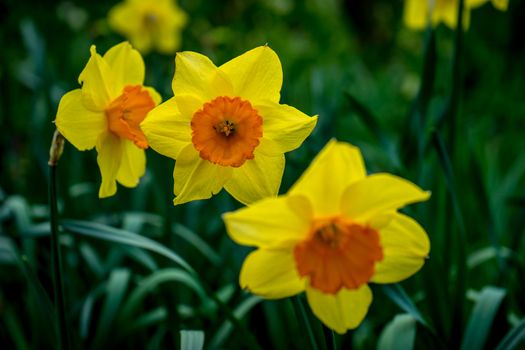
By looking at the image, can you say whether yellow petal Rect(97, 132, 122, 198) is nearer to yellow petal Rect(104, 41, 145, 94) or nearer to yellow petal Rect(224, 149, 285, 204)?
yellow petal Rect(104, 41, 145, 94)

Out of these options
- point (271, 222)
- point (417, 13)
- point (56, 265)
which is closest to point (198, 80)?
point (271, 222)

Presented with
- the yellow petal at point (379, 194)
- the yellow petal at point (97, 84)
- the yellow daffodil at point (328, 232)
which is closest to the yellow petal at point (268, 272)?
the yellow daffodil at point (328, 232)

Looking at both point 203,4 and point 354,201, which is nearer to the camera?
point 354,201

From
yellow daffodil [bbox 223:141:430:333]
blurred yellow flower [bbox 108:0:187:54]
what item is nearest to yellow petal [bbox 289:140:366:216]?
yellow daffodil [bbox 223:141:430:333]

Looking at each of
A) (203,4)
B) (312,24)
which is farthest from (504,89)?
(312,24)

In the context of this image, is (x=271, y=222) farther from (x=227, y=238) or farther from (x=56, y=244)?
(x=227, y=238)

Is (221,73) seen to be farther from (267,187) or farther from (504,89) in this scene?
(504,89)

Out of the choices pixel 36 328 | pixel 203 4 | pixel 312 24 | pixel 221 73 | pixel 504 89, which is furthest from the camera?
pixel 312 24

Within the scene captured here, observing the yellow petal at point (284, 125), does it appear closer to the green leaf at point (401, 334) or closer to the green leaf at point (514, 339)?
the green leaf at point (401, 334)
